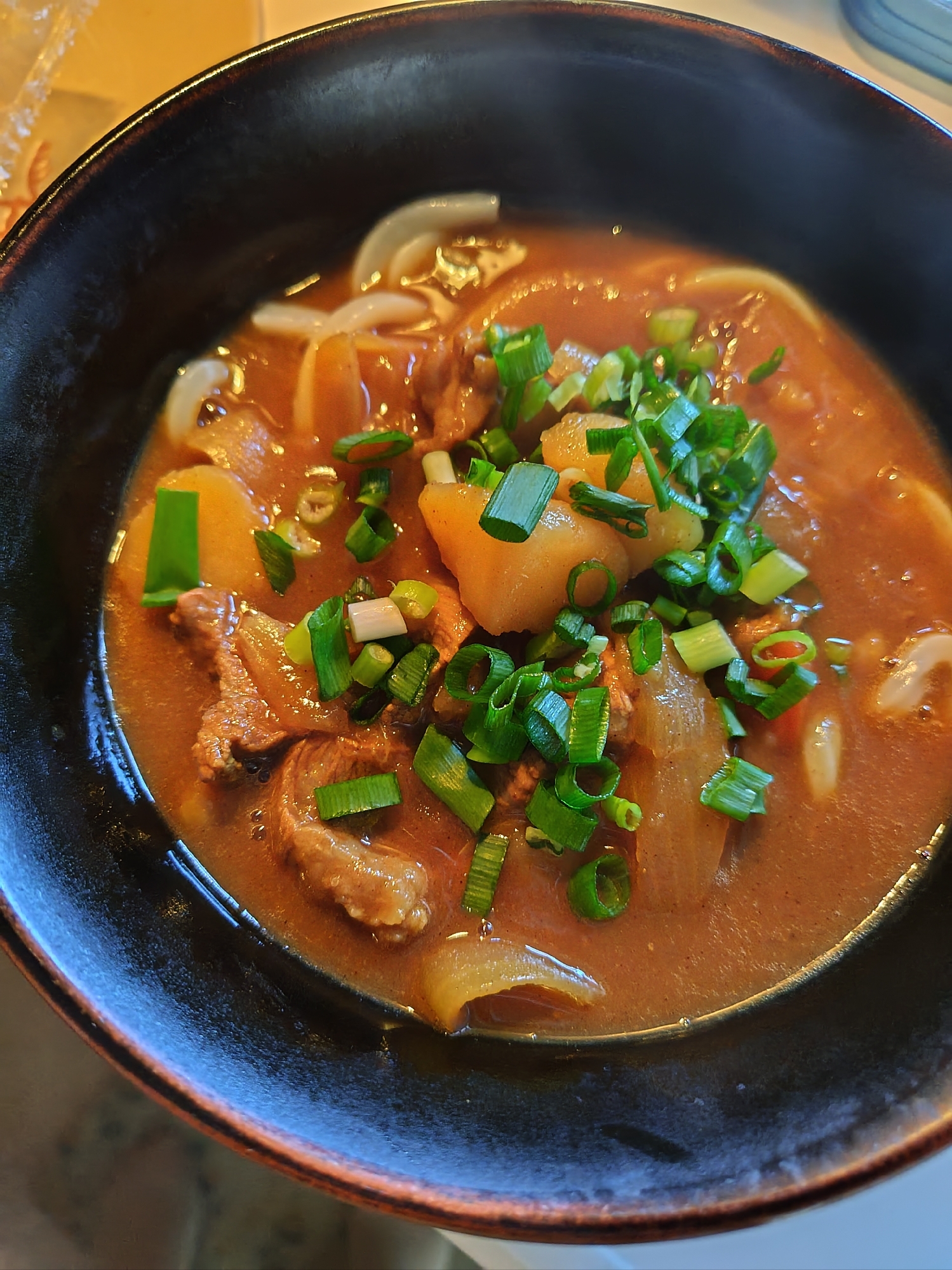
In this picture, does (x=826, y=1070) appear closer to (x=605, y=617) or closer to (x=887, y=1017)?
(x=887, y=1017)

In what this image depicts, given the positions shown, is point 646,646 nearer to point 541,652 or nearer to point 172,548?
point 541,652

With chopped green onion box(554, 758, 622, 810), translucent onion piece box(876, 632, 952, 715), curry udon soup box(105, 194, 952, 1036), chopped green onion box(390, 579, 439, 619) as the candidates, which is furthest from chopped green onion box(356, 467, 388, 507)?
translucent onion piece box(876, 632, 952, 715)

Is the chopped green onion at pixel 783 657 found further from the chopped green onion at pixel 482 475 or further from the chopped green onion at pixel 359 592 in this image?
the chopped green onion at pixel 359 592

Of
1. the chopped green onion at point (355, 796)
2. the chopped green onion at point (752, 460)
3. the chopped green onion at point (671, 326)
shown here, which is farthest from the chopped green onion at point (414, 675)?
the chopped green onion at point (671, 326)

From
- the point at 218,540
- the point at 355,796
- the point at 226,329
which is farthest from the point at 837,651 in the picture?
the point at 226,329

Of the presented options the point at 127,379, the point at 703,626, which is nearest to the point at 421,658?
the point at 703,626
